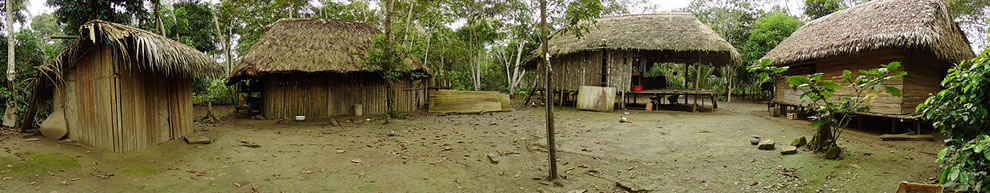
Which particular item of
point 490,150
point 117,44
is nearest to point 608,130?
point 490,150

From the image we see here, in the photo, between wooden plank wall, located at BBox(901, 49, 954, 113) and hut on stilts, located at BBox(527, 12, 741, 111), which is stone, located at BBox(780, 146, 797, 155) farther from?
hut on stilts, located at BBox(527, 12, 741, 111)

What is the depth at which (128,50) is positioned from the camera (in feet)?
17.4

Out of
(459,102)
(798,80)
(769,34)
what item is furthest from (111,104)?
(769,34)

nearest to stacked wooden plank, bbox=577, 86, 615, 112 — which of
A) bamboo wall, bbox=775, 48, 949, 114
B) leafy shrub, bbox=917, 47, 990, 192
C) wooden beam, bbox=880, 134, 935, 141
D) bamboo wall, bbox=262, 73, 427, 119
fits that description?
bamboo wall, bbox=775, 48, 949, 114

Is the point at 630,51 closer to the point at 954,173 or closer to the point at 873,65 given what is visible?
the point at 873,65

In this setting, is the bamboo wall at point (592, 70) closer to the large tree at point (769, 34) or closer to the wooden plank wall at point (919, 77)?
the wooden plank wall at point (919, 77)

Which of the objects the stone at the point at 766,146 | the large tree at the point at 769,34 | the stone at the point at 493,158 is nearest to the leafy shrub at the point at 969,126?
the stone at the point at 766,146

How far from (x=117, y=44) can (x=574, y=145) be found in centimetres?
661

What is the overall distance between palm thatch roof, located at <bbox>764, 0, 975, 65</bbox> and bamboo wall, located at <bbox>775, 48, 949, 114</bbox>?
1.34 ft

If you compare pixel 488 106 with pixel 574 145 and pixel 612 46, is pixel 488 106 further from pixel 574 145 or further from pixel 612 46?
pixel 574 145

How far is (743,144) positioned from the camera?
247 inches

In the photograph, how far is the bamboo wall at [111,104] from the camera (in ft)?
16.8

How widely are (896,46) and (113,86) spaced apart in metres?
12.4

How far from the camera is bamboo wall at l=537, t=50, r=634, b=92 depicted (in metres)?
12.9
